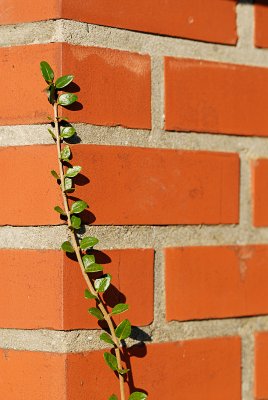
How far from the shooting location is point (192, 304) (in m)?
1.10

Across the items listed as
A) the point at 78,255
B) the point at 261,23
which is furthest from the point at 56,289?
the point at 261,23

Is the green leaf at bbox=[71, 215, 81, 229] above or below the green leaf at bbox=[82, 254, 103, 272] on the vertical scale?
above

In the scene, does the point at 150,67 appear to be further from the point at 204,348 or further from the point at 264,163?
the point at 204,348

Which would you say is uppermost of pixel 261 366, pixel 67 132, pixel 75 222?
pixel 67 132

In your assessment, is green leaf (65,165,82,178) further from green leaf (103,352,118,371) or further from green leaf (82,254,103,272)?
green leaf (103,352,118,371)

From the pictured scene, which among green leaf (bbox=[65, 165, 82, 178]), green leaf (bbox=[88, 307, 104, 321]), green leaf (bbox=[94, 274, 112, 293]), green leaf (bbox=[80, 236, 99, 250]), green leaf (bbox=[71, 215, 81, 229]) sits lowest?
green leaf (bbox=[88, 307, 104, 321])

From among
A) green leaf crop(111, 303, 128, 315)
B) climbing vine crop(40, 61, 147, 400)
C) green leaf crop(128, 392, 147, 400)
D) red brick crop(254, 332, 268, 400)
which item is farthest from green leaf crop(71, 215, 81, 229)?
red brick crop(254, 332, 268, 400)

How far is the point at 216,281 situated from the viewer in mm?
1125

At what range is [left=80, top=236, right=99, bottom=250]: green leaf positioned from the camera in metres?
1.00

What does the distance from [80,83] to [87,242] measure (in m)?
0.19

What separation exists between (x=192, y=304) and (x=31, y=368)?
216 millimetres

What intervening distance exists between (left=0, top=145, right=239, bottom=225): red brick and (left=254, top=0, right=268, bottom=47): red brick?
0.55 ft

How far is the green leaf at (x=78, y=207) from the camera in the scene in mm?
1003

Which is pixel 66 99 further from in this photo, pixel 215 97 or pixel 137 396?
pixel 137 396
